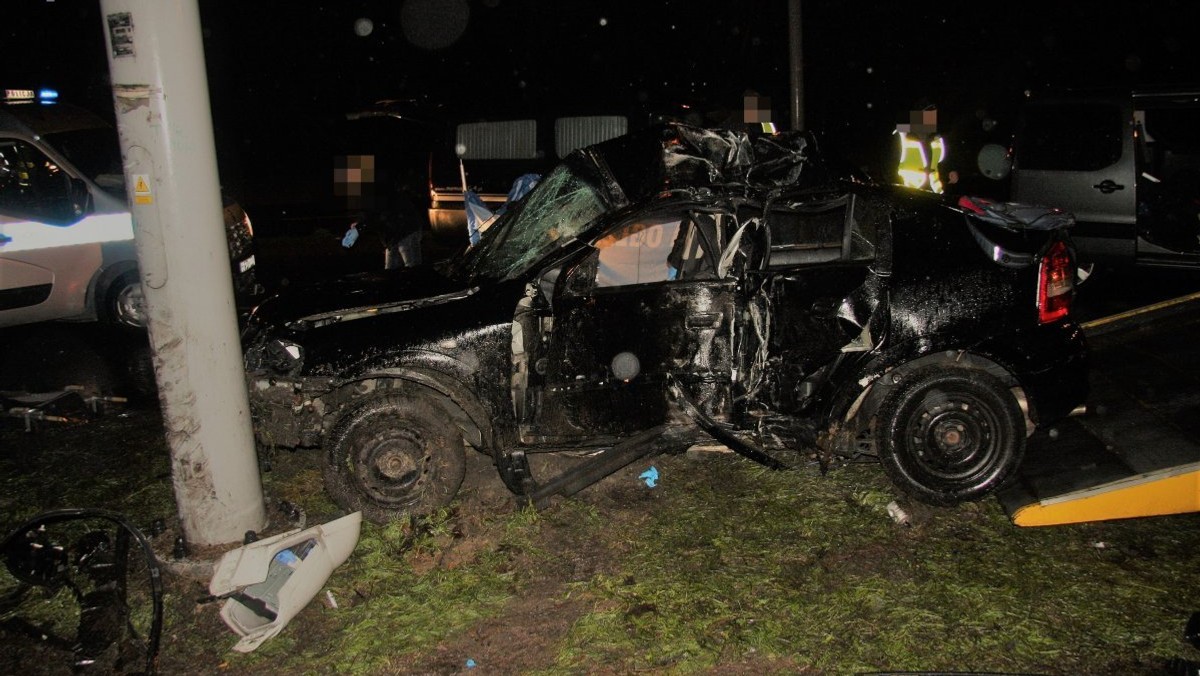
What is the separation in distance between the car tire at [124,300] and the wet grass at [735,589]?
11.1ft

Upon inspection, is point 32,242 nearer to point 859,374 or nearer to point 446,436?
point 446,436

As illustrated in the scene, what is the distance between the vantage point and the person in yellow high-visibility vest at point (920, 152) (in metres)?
8.67

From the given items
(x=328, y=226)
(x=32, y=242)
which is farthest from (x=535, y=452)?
(x=328, y=226)

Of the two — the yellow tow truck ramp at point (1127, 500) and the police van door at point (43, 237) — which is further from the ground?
the police van door at point (43, 237)

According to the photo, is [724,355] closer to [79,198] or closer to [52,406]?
[52,406]

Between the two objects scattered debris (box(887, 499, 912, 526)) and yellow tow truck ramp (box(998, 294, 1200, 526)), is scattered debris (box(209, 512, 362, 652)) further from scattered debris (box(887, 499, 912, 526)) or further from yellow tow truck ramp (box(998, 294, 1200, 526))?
yellow tow truck ramp (box(998, 294, 1200, 526))

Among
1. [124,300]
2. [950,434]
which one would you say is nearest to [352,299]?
[950,434]

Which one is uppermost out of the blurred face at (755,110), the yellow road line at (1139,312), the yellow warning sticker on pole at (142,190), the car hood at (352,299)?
the blurred face at (755,110)

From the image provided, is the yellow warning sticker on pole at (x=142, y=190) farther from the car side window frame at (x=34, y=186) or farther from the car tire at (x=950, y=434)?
the car side window frame at (x=34, y=186)

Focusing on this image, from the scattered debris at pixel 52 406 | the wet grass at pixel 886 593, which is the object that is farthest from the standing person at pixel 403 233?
the wet grass at pixel 886 593

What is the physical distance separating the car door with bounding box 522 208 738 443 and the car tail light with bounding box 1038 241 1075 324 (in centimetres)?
161

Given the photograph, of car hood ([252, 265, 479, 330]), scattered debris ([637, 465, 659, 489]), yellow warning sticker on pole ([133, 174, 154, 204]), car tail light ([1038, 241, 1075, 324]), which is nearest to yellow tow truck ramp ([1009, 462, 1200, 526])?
car tail light ([1038, 241, 1075, 324])

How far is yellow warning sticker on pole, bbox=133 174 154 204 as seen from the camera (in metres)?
3.53

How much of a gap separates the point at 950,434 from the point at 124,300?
739 centimetres
